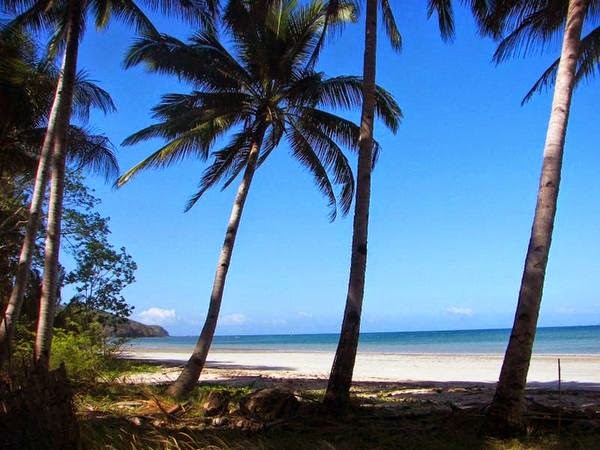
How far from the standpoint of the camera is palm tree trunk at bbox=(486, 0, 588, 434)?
602 cm

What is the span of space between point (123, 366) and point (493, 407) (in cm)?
954

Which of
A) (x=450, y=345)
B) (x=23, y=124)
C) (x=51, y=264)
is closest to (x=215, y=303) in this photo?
(x=51, y=264)

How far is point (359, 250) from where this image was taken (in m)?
8.12

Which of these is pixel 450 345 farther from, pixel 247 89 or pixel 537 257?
pixel 537 257

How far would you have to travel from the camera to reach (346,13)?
12.4m

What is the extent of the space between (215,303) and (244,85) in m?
5.04

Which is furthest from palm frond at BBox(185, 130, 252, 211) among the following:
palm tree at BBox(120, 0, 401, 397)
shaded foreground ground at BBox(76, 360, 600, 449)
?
shaded foreground ground at BBox(76, 360, 600, 449)

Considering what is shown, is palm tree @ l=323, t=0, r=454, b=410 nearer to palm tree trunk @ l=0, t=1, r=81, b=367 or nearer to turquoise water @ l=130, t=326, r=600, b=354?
palm tree trunk @ l=0, t=1, r=81, b=367

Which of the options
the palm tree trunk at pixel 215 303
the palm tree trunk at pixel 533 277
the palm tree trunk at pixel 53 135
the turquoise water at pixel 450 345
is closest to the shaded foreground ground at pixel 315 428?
the palm tree trunk at pixel 533 277

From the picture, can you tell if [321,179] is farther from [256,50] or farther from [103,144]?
[103,144]

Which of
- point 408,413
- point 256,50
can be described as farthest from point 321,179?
point 408,413

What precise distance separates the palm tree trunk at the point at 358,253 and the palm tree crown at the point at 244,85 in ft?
10.6

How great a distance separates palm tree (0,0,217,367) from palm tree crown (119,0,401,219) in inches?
26.6

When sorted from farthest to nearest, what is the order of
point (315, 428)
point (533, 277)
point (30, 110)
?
point (30, 110) < point (315, 428) < point (533, 277)
